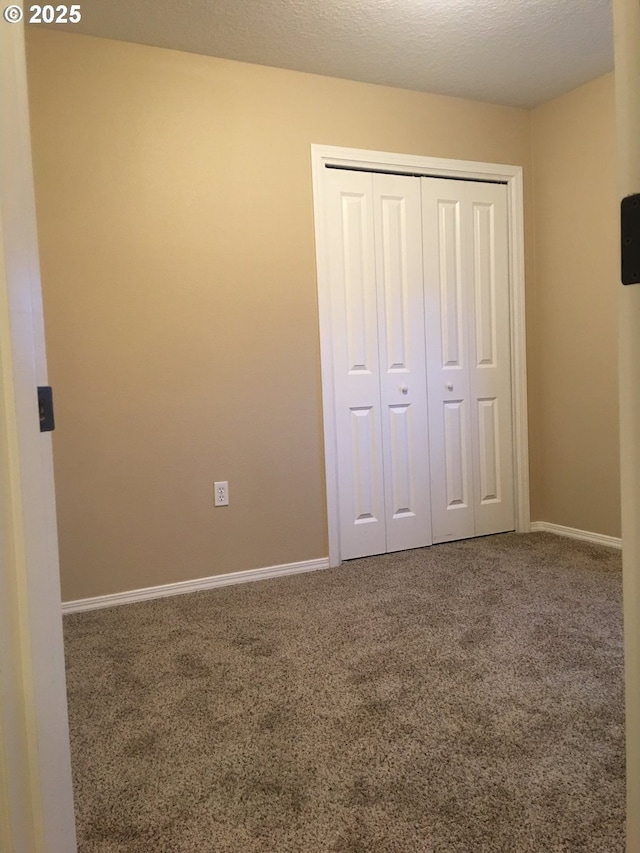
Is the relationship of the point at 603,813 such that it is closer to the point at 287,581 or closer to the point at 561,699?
the point at 561,699

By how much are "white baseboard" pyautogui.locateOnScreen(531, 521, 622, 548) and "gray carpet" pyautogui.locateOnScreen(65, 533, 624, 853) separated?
521 millimetres

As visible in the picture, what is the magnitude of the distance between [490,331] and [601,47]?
4.52 ft

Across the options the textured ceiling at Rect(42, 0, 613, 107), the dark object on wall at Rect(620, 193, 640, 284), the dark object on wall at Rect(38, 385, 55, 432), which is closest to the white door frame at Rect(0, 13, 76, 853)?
the dark object on wall at Rect(38, 385, 55, 432)

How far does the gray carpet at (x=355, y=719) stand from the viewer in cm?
117

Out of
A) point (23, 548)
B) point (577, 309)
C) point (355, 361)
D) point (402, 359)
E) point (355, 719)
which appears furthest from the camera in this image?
point (577, 309)

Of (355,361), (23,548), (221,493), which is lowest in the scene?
(221,493)

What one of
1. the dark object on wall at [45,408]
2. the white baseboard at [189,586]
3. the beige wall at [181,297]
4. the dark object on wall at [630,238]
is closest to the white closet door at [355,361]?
the beige wall at [181,297]

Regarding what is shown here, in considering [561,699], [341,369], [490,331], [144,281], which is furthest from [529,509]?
[144,281]

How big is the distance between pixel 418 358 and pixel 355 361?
1.22 feet

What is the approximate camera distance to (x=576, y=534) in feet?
10.7

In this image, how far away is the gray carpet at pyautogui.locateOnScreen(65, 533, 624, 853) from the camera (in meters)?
1.17

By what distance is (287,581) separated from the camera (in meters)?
2.72

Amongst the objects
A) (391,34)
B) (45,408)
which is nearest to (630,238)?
(45,408)

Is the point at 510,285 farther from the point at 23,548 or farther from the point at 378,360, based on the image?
the point at 23,548
